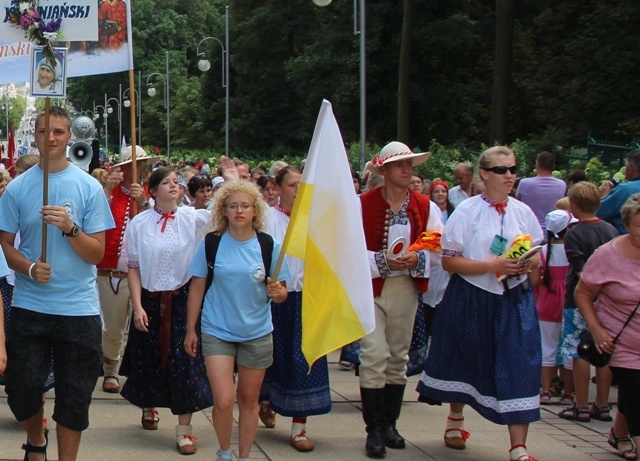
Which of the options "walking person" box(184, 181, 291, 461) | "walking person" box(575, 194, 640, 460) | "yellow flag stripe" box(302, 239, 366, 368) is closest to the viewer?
"yellow flag stripe" box(302, 239, 366, 368)

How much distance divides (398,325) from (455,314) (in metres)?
0.39

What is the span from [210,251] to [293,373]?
4.44 feet

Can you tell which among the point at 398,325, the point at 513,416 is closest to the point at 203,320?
the point at 398,325

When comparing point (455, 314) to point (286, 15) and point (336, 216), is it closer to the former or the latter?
point (336, 216)

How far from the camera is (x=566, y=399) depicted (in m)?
8.98

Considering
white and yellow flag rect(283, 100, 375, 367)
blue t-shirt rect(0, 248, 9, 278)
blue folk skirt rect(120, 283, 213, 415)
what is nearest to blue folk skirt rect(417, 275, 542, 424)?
white and yellow flag rect(283, 100, 375, 367)

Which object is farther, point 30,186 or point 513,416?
point 513,416

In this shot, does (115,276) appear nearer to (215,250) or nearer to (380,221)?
(380,221)

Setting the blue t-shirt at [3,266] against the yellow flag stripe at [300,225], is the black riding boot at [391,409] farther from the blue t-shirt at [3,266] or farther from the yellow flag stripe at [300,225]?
the blue t-shirt at [3,266]

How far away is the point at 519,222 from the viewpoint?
22.2ft

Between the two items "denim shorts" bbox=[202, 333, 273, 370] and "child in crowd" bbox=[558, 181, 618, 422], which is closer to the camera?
"denim shorts" bbox=[202, 333, 273, 370]

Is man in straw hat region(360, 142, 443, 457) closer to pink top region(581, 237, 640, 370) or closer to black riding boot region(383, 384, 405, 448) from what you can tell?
black riding boot region(383, 384, 405, 448)

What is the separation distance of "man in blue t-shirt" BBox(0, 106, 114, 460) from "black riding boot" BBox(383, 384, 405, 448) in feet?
7.20

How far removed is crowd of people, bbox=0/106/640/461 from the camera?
5527 millimetres
